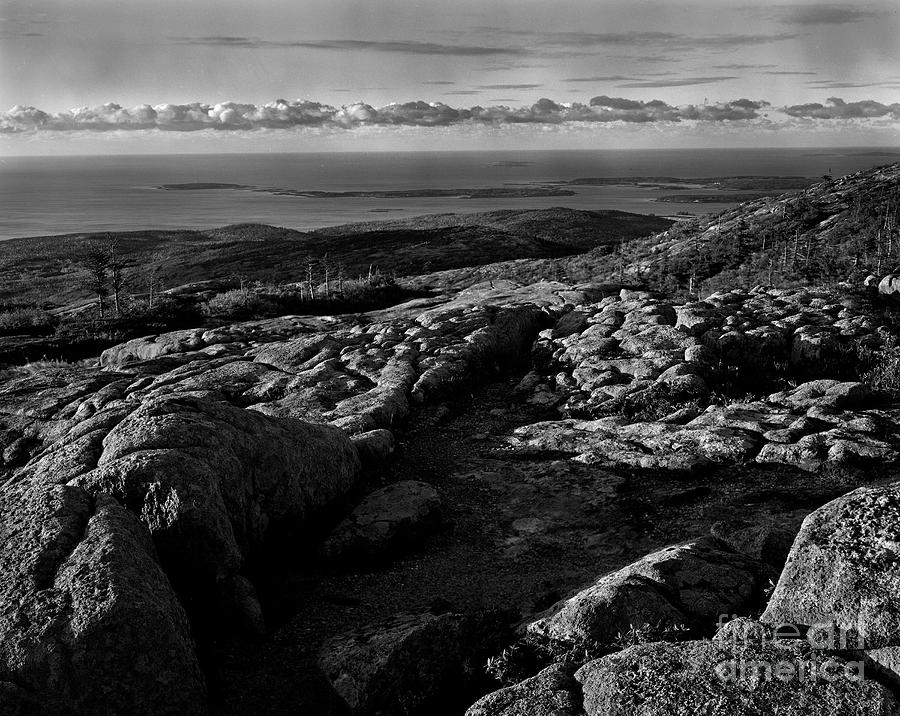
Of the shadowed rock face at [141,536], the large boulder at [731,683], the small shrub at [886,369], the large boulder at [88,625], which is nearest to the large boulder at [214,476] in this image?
the shadowed rock face at [141,536]

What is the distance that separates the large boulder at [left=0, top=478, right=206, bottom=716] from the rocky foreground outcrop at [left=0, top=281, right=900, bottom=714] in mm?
28

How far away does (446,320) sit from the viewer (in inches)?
1292

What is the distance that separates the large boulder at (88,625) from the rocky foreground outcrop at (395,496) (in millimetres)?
28

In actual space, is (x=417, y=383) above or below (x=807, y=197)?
below

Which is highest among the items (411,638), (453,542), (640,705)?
(640,705)

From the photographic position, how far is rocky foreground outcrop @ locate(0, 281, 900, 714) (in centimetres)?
892

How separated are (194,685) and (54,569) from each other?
8.84 ft

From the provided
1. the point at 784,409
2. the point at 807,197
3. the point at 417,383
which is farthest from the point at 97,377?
the point at 807,197

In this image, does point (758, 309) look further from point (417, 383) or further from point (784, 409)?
point (417, 383)

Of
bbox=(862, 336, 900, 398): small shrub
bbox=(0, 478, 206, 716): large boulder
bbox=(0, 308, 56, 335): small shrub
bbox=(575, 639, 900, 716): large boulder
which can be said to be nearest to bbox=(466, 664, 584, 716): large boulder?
bbox=(575, 639, 900, 716): large boulder

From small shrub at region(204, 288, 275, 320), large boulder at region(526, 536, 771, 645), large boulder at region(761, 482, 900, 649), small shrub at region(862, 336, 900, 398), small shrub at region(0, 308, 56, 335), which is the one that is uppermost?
large boulder at region(761, 482, 900, 649)

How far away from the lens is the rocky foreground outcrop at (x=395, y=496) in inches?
351

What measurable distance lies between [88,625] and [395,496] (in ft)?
26.8

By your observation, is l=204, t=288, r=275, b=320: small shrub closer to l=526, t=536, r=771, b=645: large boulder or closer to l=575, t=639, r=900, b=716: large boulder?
l=526, t=536, r=771, b=645: large boulder
